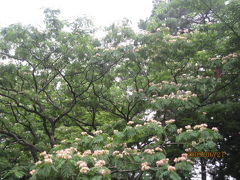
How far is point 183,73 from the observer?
32.3 ft

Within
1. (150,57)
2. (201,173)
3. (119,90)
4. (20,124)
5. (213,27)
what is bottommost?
(201,173)

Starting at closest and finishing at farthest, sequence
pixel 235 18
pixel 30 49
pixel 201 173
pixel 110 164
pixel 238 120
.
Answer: pixel 110 164 → pixel 235 18 → pixel 30 49 → pixel 238 120 → pixel 201 173

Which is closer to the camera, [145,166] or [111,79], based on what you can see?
[145,166]

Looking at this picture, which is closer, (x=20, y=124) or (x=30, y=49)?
(x=30, y=49)

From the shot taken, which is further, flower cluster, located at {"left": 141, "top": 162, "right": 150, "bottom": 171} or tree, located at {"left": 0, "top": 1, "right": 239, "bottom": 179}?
tree, located at {"left": 0, "top": 1, "right": 239, "bottom": 179}

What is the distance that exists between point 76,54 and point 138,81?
258cm

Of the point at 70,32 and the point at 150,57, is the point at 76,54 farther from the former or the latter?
the point at 150,57

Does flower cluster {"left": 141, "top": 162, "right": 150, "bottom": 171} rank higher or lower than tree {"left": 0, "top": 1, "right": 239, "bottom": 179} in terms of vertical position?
lower

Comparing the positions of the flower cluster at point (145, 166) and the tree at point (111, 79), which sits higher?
the tree at point (111, 79)

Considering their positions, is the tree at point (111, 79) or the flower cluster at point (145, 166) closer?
the flower cluster at point (145, 166)

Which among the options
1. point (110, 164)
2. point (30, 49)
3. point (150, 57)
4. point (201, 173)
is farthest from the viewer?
point (201, 173)

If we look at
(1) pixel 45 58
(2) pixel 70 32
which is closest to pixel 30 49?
(1) pixel 45 58

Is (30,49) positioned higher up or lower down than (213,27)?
lower down

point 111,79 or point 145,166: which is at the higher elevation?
point 111,79
